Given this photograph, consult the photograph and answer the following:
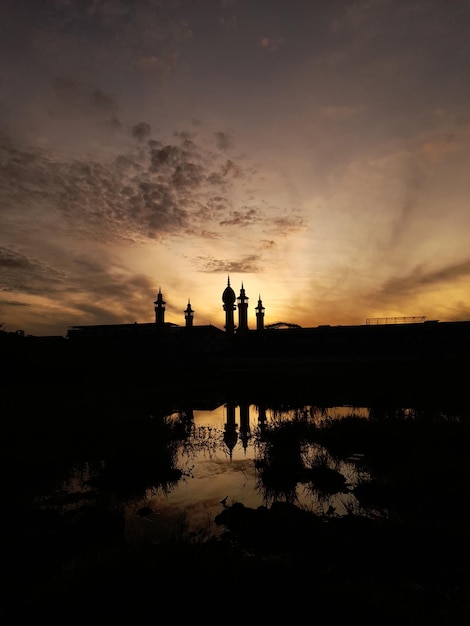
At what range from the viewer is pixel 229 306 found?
104 m

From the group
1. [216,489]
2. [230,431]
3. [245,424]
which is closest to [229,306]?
[245,424]

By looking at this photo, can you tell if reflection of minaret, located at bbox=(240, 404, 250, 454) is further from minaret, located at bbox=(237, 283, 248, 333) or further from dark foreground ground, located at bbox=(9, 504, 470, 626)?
minaret, located at bbox=(237, 283, 248, 333)

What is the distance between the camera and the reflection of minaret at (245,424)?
17850mm

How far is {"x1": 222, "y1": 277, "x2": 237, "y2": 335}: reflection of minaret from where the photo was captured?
3941 inches

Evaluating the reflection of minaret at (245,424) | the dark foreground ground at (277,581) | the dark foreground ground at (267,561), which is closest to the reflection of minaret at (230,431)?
the reflection of minaret at (245,424)

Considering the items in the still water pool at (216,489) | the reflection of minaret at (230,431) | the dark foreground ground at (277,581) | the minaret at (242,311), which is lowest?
the dark foreground ground at (277,581)

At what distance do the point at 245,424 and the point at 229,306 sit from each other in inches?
3275

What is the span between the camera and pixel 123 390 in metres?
30.3

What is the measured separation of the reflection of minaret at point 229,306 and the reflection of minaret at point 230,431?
72.6 metres

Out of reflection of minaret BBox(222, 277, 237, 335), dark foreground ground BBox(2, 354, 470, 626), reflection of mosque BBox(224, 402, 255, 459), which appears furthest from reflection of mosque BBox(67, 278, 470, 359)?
dark foreground ground BBox(2, 354, 470, 626)

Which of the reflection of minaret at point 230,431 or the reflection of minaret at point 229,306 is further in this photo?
the reflection of minaret at point 229,306

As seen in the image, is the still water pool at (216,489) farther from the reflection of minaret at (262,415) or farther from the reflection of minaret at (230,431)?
the reflection of minaret at (262,415)

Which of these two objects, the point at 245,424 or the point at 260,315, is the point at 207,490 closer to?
the point at 245,424

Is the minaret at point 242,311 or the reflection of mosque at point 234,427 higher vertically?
the minaret at point 242,311
